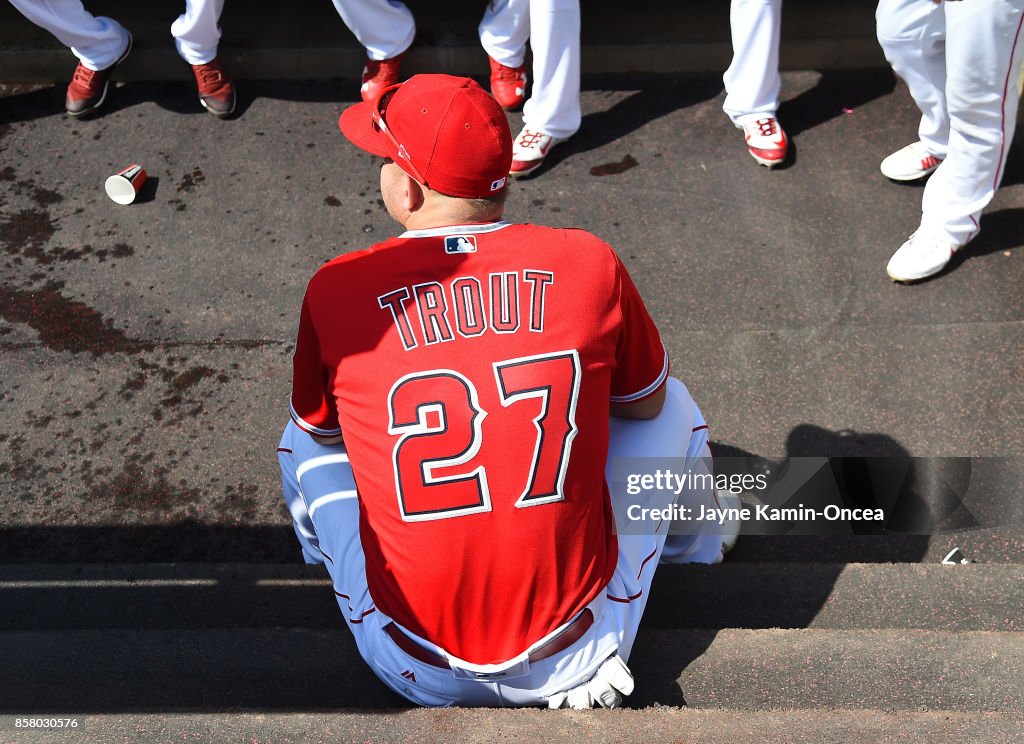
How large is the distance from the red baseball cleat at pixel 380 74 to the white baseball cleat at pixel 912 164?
2534 millimetres

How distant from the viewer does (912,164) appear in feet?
13.7

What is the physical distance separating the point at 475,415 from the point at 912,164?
325 cm

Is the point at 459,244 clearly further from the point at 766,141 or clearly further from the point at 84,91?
the point at 84,91

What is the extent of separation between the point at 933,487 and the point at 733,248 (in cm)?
137

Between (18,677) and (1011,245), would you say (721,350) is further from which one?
(18,677)

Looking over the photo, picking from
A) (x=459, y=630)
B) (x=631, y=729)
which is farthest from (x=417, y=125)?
(x=631, y=729)

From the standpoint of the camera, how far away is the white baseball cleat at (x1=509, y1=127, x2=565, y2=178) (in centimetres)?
434

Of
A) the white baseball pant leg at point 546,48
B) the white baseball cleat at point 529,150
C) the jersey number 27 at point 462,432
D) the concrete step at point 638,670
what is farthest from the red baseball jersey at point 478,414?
the white baseball pant leg at point 546,48

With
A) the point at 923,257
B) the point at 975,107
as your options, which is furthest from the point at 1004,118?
the point at 923,257

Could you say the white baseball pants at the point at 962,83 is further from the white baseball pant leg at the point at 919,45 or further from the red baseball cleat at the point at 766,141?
the red baseball cleat at the point at 766,141

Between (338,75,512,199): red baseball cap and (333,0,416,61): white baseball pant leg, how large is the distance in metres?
2.65

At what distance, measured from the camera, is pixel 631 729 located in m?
1.90

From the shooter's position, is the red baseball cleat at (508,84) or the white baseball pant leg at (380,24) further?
the red baseball cleat at (508,84)

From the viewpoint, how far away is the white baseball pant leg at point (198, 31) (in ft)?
14.9
